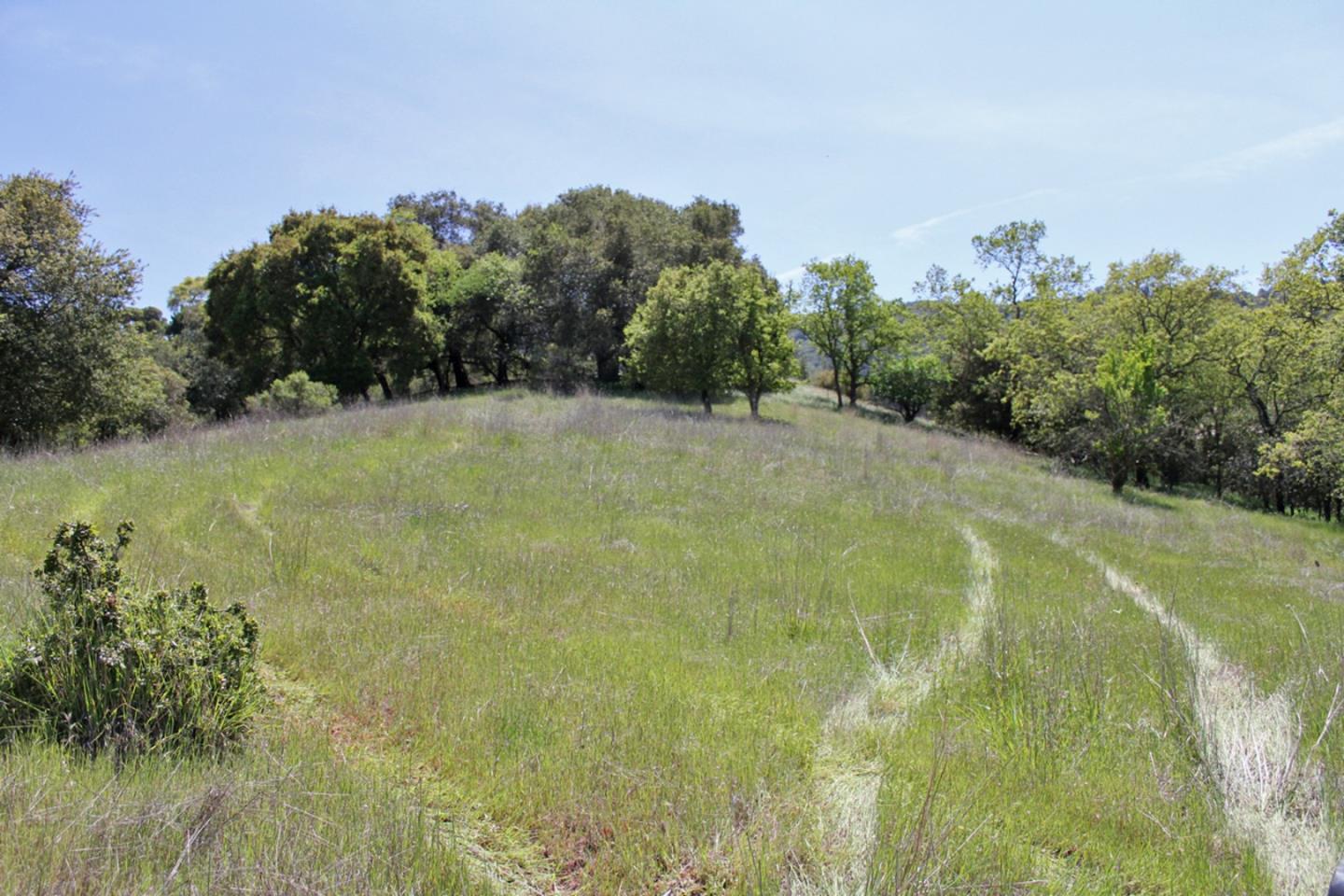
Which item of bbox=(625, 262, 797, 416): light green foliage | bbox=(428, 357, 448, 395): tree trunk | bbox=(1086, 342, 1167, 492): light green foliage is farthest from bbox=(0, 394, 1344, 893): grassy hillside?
bbox=(428, 357, 448, 395): tree trunk

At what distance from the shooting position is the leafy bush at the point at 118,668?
354 centimetres

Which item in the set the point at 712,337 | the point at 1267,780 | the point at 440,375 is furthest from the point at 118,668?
the point at 440,375

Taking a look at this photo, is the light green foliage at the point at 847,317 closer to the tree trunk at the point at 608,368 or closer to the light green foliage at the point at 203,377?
the tree trunk at the point at 608,368

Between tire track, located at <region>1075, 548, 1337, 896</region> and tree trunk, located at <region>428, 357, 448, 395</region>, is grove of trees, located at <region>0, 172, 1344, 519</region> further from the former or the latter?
tire track, located at <region>1075, 548, 1337, 896</region>

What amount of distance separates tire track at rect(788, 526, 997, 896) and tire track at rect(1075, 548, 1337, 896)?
Result: 1.79m

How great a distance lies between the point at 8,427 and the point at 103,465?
11.0 meters

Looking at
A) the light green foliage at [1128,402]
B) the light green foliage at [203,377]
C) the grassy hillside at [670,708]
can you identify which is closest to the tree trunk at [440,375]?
the light green foliage at [203,377]

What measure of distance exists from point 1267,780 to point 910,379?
43375 mm

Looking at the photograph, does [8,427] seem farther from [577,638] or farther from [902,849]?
[902,849]

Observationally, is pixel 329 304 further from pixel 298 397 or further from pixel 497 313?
pixel 497 313

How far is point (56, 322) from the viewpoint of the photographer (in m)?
17.9

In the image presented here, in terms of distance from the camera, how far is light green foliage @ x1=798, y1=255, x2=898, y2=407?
4484cm

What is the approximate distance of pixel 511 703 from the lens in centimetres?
458

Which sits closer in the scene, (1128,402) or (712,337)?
(1128,402)
